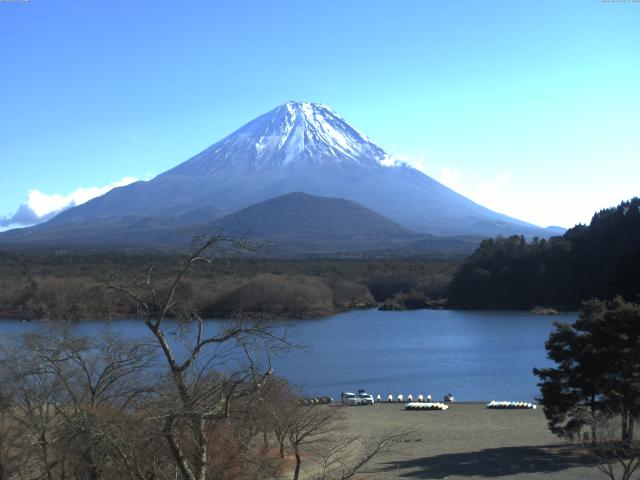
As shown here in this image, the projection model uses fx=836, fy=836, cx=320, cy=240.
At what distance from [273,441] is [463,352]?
1468cm

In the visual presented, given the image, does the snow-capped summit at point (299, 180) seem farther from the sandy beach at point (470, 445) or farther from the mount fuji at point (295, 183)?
the sandy beach at point (470, 445)

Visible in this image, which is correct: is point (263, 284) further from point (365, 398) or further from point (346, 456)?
point (346, 456)

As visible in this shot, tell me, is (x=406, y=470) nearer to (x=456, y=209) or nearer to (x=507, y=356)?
(x=507, y=356)

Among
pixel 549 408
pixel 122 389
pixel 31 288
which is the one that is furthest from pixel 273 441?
pixel 31 288

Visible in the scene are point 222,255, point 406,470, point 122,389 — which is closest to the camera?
point 222,255

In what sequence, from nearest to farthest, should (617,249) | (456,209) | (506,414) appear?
1. (506,414)
2. (617,249)
3. (456,209)

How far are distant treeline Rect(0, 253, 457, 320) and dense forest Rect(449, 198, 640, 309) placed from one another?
10.1 feet

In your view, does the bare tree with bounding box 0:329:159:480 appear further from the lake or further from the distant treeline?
the distant treeline

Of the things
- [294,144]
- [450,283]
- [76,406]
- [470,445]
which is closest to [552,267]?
[450,283]

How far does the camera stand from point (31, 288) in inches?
1492

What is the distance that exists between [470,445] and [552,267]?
101 ft

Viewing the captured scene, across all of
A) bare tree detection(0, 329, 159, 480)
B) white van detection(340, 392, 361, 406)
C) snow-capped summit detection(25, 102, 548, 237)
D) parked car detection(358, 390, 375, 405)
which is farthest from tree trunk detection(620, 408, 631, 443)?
snow-capped summit detection(25, 102, 548, 237)

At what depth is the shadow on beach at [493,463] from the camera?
1052 cm

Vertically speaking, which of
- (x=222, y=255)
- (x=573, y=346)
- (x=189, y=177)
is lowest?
(x=573, y=346)
